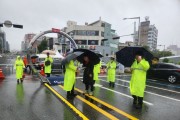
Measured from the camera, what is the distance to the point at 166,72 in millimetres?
16109

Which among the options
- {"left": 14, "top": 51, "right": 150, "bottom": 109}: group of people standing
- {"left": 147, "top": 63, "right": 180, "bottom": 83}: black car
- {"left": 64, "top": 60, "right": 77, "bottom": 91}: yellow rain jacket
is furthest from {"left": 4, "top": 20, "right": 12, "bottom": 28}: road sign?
{"left": 64, "top": 60, "right": 77, "bottom": 91}: yellow rain jacket

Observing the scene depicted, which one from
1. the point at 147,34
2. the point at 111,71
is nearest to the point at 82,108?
the point at 111,71

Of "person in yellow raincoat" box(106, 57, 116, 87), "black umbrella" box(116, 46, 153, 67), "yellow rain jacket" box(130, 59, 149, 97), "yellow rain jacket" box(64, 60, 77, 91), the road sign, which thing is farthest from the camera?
the road sign

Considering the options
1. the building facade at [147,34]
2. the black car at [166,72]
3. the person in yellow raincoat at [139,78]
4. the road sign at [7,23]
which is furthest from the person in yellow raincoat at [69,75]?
the building facade at [147,34]

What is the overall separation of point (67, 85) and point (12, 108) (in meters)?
2.21

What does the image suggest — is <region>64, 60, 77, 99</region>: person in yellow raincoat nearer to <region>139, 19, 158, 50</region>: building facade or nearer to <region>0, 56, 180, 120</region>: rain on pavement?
<region>0, 56, 180, 120</region>: rain on pavement

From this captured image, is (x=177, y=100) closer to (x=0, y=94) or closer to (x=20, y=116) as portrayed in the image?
(x=20, y=116)

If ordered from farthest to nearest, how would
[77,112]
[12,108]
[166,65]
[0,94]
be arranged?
[166,65], [0,94], [12,108], [77,112]

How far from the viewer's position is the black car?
15523 millimetres

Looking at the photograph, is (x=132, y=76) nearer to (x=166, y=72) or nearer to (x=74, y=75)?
(x=74, y=75)

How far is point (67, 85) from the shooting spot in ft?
28.0

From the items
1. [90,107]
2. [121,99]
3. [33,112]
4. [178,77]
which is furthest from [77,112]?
[178,77]

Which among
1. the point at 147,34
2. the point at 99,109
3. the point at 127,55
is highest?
the point at 147,34

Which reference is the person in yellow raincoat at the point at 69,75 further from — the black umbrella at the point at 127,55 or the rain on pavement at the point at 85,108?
the black umbrella at the point at 127,55
